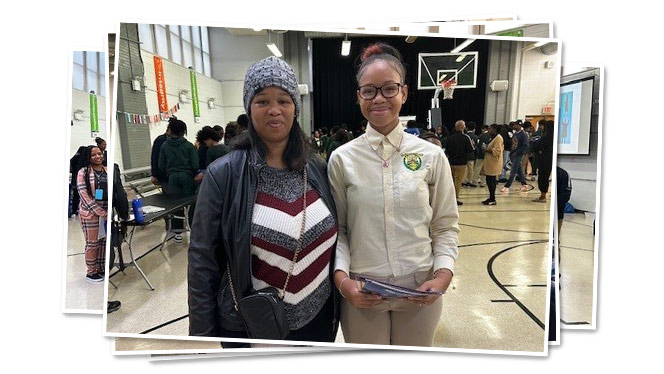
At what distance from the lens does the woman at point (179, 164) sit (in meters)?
2.32

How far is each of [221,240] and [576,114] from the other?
3.31ft

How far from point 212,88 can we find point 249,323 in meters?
1.22

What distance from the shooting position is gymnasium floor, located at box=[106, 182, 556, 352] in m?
1.68

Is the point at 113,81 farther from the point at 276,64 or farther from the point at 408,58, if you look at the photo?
the point at 408,58

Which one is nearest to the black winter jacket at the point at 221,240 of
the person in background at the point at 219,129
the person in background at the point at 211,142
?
the person in background at the point at 211,142

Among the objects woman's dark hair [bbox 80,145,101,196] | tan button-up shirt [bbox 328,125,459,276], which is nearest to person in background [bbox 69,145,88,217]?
woman's dark hair [bbox 80,145,101,196]

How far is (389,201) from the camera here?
95cm

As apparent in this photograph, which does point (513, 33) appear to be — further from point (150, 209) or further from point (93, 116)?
point (150, 209)

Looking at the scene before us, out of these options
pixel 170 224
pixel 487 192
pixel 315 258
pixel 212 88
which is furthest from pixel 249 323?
pixel 487 192

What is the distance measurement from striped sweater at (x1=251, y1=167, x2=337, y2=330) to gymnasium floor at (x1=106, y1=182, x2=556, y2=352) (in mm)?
249

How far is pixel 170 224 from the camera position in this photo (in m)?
3.68

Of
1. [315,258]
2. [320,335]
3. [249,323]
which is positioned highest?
[315,258]

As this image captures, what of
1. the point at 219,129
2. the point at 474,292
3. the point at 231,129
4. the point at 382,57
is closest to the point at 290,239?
the point at 382,57

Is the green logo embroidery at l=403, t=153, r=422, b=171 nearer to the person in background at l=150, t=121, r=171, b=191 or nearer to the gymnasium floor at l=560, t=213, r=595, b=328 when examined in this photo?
the gymnasium floor at l=560, t=213, r=595, b=328
